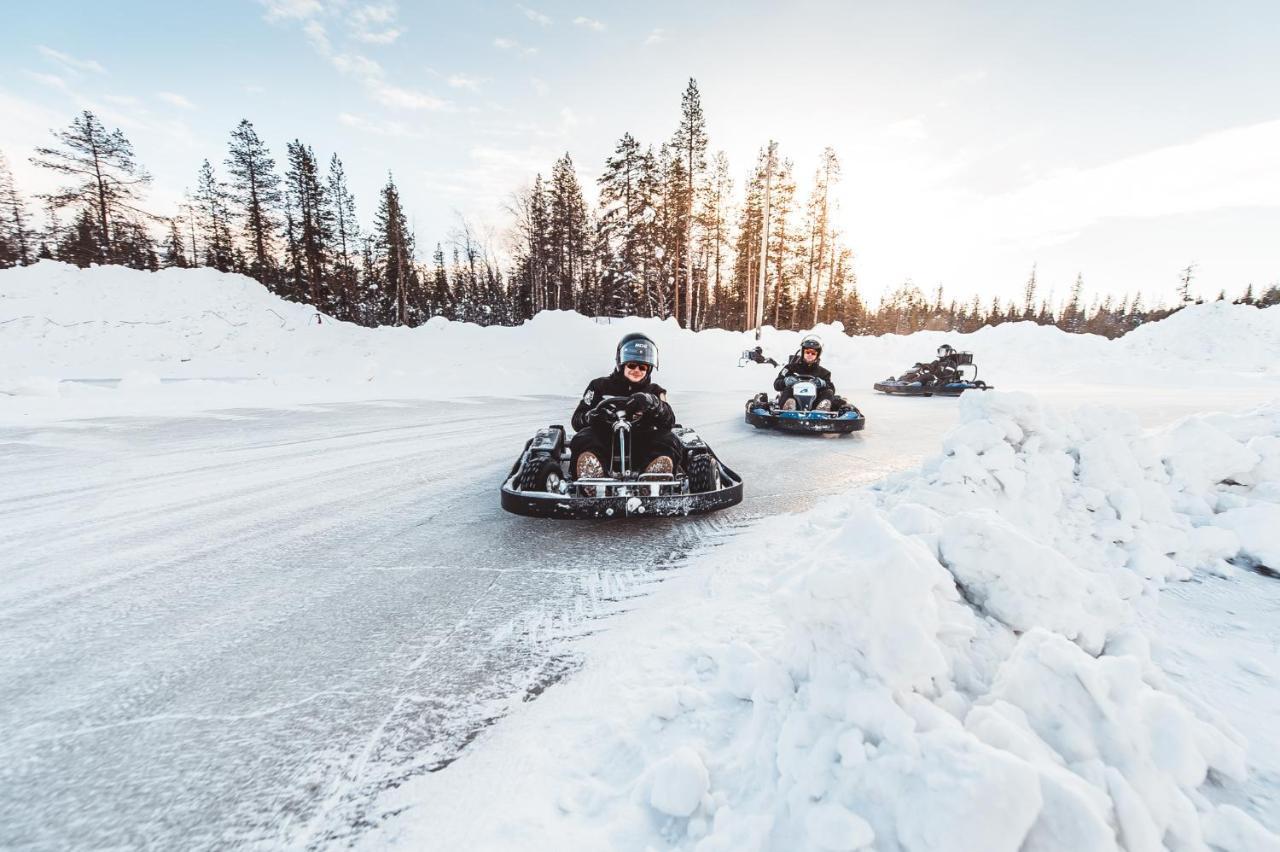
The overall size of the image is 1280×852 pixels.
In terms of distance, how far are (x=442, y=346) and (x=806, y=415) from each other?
1884 cm

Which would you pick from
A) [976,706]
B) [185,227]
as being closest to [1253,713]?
[976,706]

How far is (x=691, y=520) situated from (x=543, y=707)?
2410 millimetres

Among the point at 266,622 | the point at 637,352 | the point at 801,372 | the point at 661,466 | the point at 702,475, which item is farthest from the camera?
the point at 801,372

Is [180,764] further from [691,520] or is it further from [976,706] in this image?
[691,520]

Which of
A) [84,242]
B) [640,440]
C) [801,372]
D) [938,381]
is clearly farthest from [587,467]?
[84,242]

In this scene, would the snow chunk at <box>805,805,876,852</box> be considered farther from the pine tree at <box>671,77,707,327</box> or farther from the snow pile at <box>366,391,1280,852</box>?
the pine tree at <box>671,77,707,327</box>

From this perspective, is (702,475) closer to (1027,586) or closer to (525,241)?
(1027,586)

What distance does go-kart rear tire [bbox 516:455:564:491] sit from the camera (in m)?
3.78

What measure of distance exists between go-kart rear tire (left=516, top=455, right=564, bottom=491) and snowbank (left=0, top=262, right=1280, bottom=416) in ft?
33.2

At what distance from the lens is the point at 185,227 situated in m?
46.6

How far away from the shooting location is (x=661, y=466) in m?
4.20

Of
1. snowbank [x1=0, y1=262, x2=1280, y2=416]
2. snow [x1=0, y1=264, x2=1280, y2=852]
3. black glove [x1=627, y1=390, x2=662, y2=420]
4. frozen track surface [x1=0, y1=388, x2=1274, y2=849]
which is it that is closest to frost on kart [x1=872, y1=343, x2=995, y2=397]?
snowbank [x1=0, y1=262, x2=1280, y2=416]

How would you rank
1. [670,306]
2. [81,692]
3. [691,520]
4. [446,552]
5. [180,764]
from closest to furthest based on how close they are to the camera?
[180,764] → [81,692] → [446,552] → [691,520] → [670,306]

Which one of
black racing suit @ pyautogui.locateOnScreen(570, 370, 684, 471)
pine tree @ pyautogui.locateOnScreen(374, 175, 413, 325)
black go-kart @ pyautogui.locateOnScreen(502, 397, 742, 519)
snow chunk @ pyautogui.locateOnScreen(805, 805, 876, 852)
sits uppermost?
pine tree @ pyautogui.locateOnScreen(374, 175, 413, 325)
